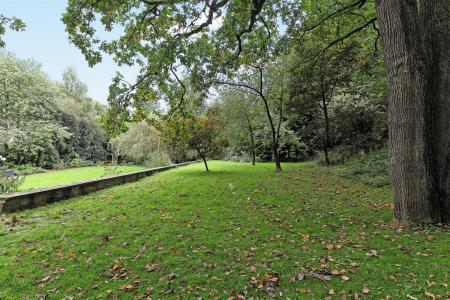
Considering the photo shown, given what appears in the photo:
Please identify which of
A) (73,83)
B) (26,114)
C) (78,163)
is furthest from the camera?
(73,83)

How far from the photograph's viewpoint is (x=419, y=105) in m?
4.72

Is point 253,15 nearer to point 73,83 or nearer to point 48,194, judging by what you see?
point 48,194

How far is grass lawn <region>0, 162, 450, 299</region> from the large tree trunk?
23.9 inches

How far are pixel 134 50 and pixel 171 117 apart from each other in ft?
7.87

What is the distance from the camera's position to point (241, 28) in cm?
900

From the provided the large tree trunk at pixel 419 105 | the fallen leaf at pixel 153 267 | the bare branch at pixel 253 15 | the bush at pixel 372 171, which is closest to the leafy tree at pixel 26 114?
the bare branch at pixel 253 15

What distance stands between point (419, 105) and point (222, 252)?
3990mm

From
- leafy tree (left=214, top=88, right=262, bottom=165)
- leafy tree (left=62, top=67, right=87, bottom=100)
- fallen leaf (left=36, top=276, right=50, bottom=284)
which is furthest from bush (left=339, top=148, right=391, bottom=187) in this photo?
leafy tree (left=62, top=67, right=87, bottom=100)

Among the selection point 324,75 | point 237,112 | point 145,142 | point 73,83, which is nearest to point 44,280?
point 324,75

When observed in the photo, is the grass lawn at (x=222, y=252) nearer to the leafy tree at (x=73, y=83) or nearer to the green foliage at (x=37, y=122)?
the green foliage at (x=37, y=122)

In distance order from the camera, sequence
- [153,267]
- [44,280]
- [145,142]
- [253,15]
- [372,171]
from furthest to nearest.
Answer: [145,142]
[372,171]
[253,15]
[153,267]
[44,280]

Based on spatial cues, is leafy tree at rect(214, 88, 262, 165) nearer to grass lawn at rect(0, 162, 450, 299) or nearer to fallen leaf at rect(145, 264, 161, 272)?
grass lawn at rect(0, 162, 450, 299)

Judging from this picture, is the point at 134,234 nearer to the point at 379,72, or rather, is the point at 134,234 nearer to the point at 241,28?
the point at 241,28

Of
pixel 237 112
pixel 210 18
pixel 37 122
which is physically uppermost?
pixel 210 18
